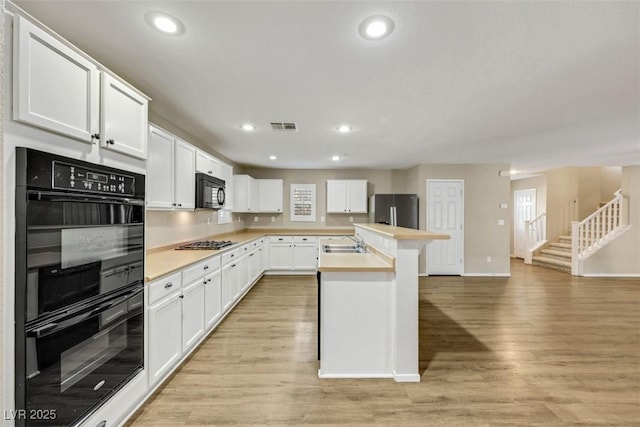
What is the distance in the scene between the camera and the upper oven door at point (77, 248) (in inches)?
48.9

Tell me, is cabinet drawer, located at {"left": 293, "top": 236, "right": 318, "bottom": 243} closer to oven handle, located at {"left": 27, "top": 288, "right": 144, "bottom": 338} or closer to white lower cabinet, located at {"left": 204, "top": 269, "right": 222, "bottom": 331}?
white lower cabinet, located at {"left": 204, "top": 269, "right": 222, "bottom": 331}

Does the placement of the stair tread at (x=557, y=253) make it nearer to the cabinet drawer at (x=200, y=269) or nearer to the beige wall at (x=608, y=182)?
the beige wall at (x=608, y=182)

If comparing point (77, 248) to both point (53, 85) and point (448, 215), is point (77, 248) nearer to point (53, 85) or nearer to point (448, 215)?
point (53, 85)

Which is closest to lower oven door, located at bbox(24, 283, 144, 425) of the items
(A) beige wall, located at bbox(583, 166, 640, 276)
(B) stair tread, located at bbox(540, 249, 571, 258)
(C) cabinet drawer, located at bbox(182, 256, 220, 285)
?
(C) cabinet drawer, located at bbox(182, 256, 220, 285)

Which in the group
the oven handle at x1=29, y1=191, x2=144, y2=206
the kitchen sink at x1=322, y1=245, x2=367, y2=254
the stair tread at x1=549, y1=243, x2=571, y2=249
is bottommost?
the stair tread at x1=549, y1=243, x2=571, y2=249

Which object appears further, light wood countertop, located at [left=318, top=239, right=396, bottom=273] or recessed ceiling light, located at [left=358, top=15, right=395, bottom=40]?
light wood countertop, located at [left=318, top=239, right=396, bottom=273]

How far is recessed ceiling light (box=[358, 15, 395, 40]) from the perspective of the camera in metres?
1.55

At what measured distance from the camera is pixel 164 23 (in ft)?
5.23

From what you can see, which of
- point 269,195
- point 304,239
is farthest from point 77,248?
point 269,195

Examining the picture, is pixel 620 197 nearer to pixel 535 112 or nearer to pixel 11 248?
pixel 535 112

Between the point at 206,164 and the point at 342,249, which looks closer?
the point at 342,249

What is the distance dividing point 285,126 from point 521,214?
8.09 meters

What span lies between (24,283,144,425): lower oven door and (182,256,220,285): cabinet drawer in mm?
548


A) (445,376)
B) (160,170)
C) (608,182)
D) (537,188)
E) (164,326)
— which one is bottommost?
(445,376)
